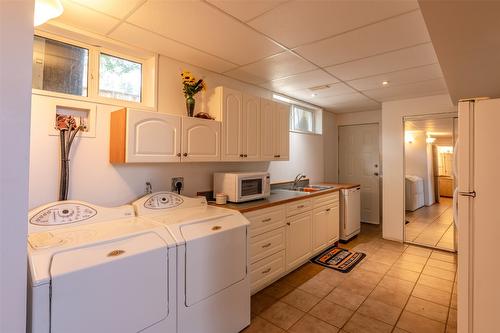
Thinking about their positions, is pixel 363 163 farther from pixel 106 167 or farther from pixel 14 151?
pixel 14 151

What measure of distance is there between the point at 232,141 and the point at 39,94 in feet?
5.33

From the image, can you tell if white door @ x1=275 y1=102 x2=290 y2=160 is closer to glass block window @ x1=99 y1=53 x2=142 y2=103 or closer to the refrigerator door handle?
glass block window @ x1=99 y1=53 x2=142 y2=103

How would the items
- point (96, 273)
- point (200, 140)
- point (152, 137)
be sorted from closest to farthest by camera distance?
point (96, 273) < point (152, 137) < point (200, 140)

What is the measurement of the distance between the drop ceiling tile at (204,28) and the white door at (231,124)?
43 centimetres

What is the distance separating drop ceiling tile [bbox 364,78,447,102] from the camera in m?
3.32

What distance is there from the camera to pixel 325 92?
12.3 feet

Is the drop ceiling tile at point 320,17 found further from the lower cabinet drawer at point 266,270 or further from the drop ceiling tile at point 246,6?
the lower cabinet drawer at point 266,270

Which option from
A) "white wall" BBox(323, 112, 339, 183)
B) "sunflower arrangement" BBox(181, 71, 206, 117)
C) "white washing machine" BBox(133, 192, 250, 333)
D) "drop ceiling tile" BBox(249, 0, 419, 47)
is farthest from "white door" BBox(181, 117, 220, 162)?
"white wall" BBox(323, 112, 339, 183)

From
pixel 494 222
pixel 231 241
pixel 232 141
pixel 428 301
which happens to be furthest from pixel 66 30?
pixel 428 301

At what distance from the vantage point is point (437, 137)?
12.7 feet

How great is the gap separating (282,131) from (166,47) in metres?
1.77

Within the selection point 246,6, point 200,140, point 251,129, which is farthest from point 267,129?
point 246,6

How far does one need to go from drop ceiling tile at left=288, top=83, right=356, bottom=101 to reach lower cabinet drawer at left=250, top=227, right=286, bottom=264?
202 cm

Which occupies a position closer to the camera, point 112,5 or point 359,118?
point 112,5
